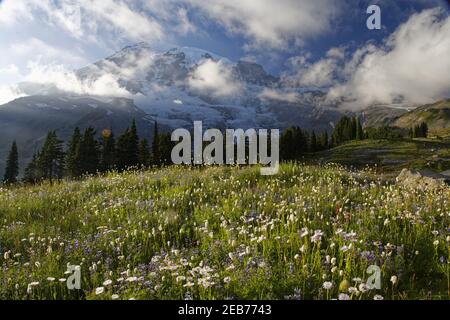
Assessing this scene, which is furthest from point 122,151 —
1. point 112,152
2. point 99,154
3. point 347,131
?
point 347,131

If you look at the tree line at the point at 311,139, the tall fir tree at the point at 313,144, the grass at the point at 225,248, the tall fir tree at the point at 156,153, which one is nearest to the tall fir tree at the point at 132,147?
the tall fir tree at the point at 156,153

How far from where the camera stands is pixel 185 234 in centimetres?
744

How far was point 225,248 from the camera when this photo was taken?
6.21 m

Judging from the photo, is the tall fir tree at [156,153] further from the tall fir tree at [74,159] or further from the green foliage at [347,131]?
the green foliage at [347,131]

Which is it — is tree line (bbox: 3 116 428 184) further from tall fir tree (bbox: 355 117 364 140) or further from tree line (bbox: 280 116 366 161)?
tall fir tree (bbox: 355 117 364 140)

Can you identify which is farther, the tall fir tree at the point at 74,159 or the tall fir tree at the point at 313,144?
the tall fir tree at the point at 313,144

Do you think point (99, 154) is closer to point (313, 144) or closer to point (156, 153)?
point (156, 153)

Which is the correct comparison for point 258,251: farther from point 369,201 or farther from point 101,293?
point 369,201

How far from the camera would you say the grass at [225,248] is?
16.4 feet

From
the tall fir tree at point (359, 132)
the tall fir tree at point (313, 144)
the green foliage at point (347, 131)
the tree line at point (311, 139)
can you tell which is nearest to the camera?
the tree line at point (311, 139)

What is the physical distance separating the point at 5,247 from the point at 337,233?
569 centimetres

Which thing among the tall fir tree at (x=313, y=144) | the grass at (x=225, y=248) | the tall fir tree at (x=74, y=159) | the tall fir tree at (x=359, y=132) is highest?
the tall fir tree at (x=359, y=132)

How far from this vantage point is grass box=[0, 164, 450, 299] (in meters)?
4.99
